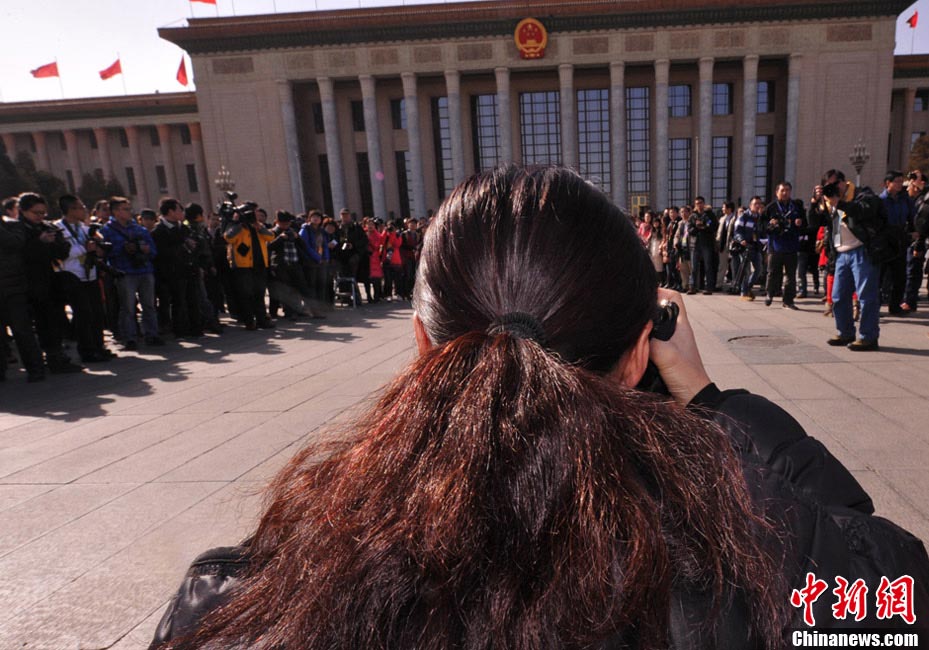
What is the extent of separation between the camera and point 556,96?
3728cm

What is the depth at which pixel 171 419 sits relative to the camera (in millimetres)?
4520

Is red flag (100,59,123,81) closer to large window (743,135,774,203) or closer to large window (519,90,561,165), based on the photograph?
large window (519,90,561,165)

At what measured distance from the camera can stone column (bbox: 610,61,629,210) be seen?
33406 mm

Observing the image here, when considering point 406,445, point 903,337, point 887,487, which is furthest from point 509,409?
point 903,337

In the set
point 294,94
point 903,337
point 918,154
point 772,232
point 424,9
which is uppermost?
point 424,9

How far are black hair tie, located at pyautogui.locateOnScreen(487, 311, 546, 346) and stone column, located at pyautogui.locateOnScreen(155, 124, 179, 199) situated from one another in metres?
48.7

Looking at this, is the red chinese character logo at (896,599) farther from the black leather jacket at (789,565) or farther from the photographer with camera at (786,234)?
the photographer with camera at (786,234)

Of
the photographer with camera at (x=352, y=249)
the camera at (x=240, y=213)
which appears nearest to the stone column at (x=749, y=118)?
the photographer with camera at (x=352, y=249)

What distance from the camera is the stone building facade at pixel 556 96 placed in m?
31.8

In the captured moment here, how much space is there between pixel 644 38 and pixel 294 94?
22716mm

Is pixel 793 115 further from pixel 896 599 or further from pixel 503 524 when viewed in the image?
pixel 503 524

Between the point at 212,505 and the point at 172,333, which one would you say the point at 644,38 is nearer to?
the point at 172,333

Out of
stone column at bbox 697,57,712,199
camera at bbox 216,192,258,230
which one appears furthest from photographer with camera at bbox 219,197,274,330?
stone column at bbox 697,57,712,199

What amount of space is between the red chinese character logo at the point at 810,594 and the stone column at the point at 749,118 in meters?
38.2
